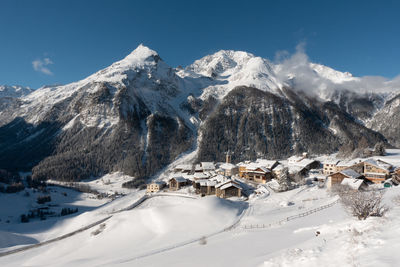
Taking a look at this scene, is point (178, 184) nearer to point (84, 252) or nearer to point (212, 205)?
point (212, 205)

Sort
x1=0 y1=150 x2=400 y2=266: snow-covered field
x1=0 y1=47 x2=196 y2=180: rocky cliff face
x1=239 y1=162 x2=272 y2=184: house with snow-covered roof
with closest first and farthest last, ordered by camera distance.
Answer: x1=0 y1=150 x2=400 y2=266: snow-covered field
x1=239 y1=162 x2=272 y2=184: house with snow-covered roof
x1=0 y1=47 x2=196 y2=180: rocky cliff face

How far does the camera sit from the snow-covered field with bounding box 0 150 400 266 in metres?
14.2

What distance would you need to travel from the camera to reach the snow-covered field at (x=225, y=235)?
A: 46.6 feet

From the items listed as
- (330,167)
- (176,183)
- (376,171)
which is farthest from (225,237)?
(330,167)

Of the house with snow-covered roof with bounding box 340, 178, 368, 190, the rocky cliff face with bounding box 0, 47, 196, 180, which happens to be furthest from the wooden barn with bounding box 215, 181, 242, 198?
the rocky cliff face with bounding box 0, 47, 196, 180

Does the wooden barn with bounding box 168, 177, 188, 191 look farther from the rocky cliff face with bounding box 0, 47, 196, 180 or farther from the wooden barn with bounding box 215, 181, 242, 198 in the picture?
the rocky cliff face with bounding box 0, 47, 196, 180

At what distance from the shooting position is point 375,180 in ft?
190

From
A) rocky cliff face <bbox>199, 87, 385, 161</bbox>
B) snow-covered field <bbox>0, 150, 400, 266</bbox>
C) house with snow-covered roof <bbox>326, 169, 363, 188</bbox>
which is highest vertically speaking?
rocky cliff face <bbox>199, 87, 385, 161</bbox>

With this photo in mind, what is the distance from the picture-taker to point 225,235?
1150 inches

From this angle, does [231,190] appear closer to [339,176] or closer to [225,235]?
[339,176]

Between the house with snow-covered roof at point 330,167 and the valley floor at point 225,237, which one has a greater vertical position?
the house with snow-covered roof at point 330,167

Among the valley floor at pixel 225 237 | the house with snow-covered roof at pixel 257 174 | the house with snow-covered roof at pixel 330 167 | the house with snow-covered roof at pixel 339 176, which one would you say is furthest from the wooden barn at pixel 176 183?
the house with snow-covered roof at pixel 330 167

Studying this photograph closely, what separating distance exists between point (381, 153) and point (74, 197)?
12665 cm

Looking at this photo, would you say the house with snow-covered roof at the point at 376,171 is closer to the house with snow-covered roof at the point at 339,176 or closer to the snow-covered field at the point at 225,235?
the house with snow-covered roof at the point at 339,176
